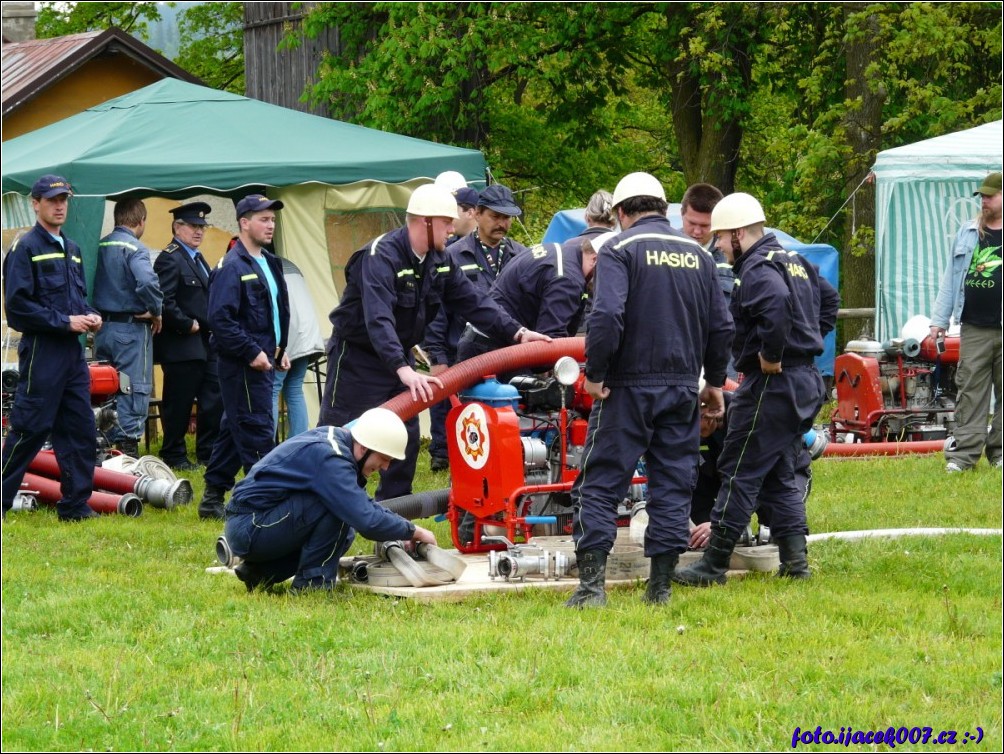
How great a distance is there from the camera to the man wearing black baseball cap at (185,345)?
1145 cm

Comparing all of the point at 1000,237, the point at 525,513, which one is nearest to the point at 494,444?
the point at 525,513

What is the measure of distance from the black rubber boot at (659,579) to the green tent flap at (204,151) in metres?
6.46

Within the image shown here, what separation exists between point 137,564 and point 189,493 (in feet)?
7.29

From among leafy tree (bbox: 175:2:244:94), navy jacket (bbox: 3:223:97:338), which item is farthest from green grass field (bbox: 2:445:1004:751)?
leafy tree (bbox: 175:2:244:94)

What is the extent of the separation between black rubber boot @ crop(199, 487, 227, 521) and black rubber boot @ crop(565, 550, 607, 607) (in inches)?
138

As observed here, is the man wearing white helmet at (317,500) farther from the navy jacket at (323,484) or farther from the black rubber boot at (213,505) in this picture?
the black rubber boot at (213,505)

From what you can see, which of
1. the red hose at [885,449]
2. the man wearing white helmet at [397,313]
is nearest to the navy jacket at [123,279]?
the man wearing white helmet at [397,313]

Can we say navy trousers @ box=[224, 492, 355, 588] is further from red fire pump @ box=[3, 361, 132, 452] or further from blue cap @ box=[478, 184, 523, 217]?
red fire pump @ box=[3, 361, 132, 452]

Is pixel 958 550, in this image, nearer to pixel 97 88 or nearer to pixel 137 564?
pixel 137 564

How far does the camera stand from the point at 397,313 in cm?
764

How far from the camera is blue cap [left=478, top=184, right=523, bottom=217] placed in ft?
31.0

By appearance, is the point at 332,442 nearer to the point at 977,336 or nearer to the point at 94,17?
the point at 977,336

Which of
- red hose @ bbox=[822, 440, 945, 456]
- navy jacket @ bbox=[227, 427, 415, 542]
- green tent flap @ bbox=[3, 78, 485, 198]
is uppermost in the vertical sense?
green tent flap @ bbox=[3, 78, 485, 198]

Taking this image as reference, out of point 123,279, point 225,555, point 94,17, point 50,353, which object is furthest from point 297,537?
point 94,17
